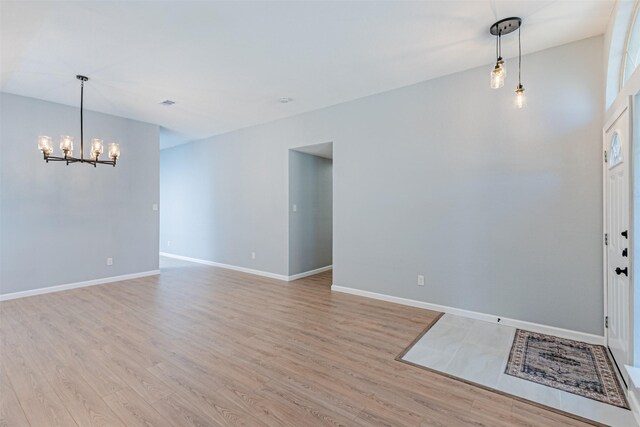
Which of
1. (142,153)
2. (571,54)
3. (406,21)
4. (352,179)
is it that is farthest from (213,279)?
(571,54)

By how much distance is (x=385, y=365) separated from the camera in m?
2.48

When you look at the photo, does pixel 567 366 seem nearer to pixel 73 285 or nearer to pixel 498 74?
pixel 498 74

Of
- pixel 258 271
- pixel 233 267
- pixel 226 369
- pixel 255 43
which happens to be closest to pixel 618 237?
pixel 226 369

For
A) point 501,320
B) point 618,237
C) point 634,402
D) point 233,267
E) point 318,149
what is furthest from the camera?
point 233,267

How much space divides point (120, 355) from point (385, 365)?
7.64 ft

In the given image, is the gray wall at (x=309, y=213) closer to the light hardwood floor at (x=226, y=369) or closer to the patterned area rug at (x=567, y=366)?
the light hardwood floor at (x=226, y=369)

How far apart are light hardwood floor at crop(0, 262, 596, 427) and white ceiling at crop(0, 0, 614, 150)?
294 centimetres

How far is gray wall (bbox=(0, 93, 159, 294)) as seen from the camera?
4.31 metres

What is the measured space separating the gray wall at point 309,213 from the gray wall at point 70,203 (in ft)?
9.17

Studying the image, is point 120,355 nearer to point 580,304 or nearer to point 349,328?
point 349,328

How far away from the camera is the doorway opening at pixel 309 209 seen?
5.43 meters

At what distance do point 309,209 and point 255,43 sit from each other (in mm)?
3348

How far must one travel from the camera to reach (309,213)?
19.1ft

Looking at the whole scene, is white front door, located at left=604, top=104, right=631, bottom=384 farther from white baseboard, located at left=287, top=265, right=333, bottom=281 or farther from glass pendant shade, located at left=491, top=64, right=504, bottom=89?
white baseboard, located at left=287, top=265, right=333, bottom=281
